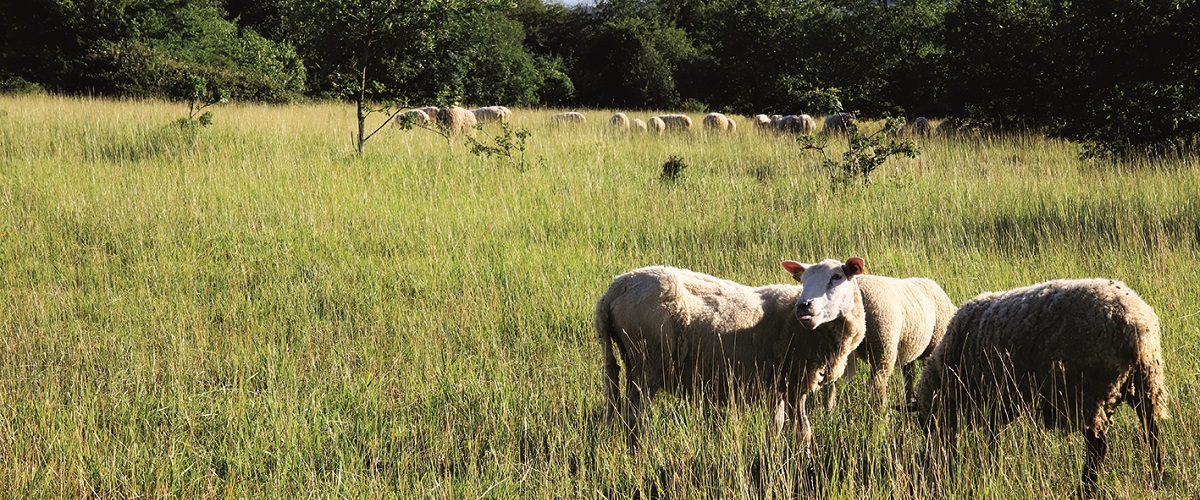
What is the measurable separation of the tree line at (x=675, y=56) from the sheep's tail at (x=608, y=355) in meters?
7.03

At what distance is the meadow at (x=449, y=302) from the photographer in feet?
10.4

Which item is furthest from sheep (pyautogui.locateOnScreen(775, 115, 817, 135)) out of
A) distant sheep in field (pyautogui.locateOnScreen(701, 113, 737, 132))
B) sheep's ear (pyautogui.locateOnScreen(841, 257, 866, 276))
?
sheep's ear (pyautogui.locateOnScreen(841, 257, 866, 276))

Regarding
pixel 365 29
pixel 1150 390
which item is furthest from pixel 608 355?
pixel 365 29

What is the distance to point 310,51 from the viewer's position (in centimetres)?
1189

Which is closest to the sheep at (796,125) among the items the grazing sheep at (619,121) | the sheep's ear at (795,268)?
the grazing sheep at (619,121)

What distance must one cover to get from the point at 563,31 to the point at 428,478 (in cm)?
4752

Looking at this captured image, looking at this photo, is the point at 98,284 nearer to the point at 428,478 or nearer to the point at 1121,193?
the point at 428,478

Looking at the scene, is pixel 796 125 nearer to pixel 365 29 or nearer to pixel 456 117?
pixel 456 117

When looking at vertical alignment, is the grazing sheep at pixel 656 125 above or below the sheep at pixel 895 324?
above

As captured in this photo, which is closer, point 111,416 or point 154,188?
point 111,416

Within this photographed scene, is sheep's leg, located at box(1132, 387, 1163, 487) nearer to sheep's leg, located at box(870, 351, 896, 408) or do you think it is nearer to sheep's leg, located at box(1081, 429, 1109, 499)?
sheep's leg, located at box(1081, 429, 1109, 499)

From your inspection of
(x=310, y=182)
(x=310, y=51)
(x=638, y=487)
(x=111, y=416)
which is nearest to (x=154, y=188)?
(x=310, y=182)

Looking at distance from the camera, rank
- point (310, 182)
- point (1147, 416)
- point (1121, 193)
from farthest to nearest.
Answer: point (310, 182), point (1121, 193), point (1147, 416)

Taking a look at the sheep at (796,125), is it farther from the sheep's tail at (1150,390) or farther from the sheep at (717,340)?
the sheep's tail at (1150,390)
